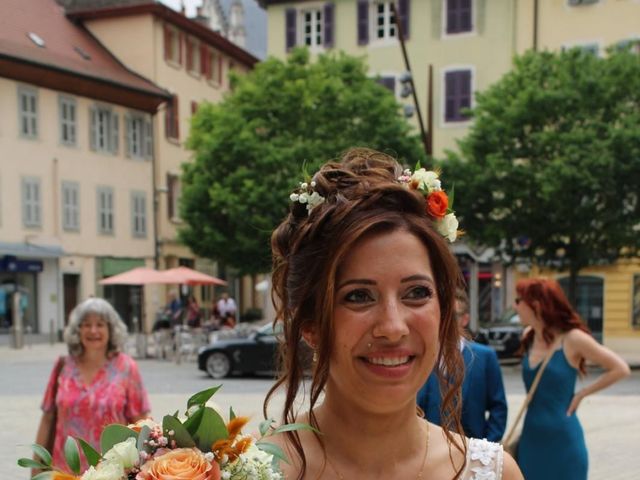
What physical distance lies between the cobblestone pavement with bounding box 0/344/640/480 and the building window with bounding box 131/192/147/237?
13.9 meters

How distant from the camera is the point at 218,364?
17703 mm

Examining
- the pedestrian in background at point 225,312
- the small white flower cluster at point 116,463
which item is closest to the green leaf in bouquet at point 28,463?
the small white flower cluster at point 116,463

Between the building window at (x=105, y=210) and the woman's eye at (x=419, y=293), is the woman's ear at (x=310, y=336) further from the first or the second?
the building window at (x=105, y=210)

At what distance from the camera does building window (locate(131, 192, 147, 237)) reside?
35.5m

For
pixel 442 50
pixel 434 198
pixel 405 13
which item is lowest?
pixel 434 198

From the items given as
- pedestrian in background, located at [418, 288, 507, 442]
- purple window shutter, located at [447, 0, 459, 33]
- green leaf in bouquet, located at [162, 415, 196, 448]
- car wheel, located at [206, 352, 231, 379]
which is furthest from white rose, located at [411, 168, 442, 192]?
purple window shutter, located at [447, 0, 459, 33]

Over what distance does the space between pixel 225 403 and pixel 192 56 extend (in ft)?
94.9

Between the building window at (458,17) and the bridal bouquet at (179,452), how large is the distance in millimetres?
31424

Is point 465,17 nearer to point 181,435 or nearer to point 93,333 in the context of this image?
point 93,333

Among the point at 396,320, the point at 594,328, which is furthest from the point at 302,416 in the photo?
the point at 594,328

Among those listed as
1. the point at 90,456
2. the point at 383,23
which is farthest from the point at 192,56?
the point at 90,456

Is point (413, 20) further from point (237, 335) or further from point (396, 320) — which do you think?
point (396, 320)

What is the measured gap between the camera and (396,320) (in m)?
1.67

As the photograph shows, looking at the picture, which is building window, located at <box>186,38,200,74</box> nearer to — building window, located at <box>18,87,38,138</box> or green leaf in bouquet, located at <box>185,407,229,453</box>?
building window, located at <box>18,87,38,138</box>
